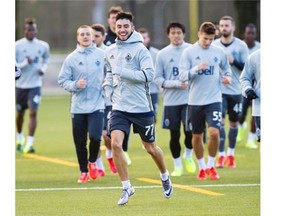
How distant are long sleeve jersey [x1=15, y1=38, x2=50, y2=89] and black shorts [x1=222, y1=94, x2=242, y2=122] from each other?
4270mm

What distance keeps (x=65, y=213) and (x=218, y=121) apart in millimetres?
3478

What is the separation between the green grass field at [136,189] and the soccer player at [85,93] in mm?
553

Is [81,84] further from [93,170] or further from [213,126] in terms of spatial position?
[213,126]

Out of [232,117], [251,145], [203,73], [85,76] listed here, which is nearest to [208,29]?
[203,73]

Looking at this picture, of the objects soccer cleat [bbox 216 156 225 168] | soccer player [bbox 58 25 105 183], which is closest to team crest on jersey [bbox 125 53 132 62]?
soccer player [bbox 58 25 105 183]

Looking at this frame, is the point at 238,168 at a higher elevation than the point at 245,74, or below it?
below

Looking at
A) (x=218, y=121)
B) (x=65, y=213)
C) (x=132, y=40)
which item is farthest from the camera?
(x=218, y=121)

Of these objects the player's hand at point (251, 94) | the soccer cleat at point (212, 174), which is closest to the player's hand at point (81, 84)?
the soccer cleat at point (212, 174)

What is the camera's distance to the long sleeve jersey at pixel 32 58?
61.0 feet

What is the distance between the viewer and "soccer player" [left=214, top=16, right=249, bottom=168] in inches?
611

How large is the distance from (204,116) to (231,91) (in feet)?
6.88

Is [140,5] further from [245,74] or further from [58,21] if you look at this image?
[245,74]
